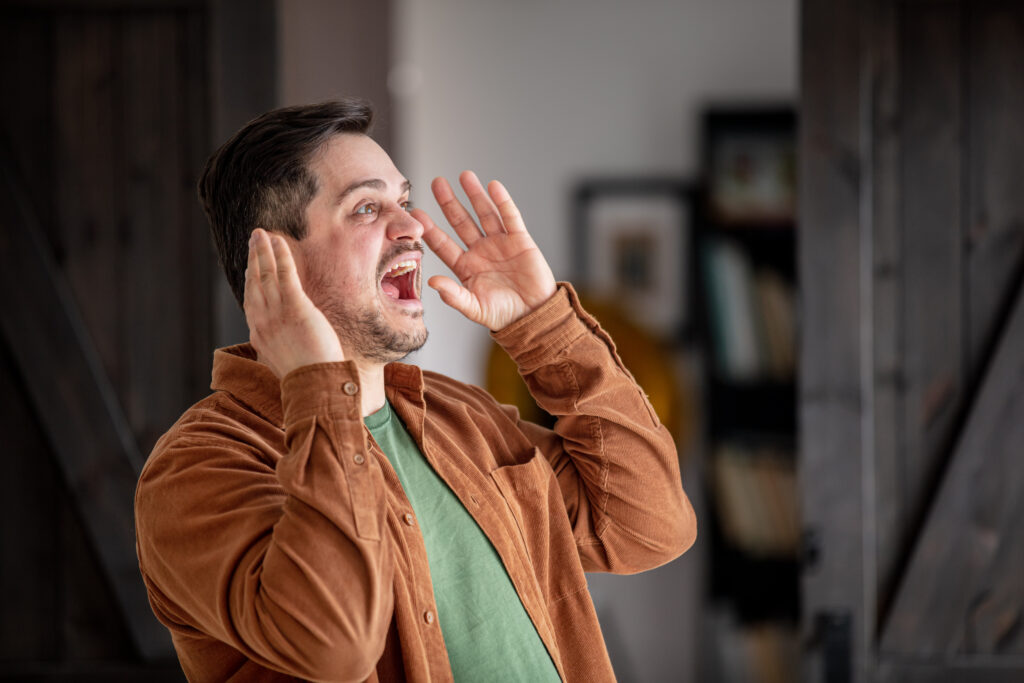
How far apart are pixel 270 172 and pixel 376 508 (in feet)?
1.81

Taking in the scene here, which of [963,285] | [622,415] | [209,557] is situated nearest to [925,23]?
[963,285]

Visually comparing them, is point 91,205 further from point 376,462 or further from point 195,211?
point 376,462

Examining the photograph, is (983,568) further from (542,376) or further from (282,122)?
(282,122)

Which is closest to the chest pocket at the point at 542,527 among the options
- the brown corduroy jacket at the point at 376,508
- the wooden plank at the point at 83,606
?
the brown corduroy jacket at the point at 376,508

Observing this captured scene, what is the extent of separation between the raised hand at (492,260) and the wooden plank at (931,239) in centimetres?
142

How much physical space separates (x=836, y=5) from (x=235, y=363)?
74.5 inches

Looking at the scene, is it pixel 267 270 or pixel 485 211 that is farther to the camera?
pixel 485 211

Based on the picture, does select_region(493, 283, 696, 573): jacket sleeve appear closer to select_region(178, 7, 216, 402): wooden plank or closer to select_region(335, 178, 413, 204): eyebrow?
select_region(335, 178, 413, 204): eyebrow

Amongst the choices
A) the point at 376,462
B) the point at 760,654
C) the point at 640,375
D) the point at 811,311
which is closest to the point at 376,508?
the point at 376,462

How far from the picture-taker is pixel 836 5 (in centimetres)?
244

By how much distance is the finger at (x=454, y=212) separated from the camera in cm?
148

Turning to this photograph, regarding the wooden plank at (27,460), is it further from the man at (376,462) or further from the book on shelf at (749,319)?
the book on shelf at (749,319)

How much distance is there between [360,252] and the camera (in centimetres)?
134

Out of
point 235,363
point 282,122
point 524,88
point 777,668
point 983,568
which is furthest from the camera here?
point 524,88
